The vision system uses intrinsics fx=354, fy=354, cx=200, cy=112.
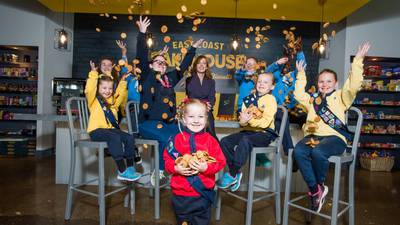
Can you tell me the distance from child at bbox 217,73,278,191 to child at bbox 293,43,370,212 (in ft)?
0.81

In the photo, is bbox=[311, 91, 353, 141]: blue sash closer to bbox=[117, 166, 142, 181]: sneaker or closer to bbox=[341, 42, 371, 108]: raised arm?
bbox=[341, 42, 371, 108]: raised arm

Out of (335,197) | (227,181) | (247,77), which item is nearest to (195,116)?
(227,181)

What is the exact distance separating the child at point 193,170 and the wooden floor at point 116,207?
1015mm

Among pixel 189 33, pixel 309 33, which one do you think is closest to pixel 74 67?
pixel 189 33

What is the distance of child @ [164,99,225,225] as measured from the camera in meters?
1.90

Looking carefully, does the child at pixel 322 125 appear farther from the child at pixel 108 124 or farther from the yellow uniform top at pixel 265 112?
the child at pixel 108 124

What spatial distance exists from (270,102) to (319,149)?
21.3 inches

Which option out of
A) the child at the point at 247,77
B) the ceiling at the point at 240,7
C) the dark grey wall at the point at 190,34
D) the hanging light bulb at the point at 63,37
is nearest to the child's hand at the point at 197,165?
the child at the point at 247,77

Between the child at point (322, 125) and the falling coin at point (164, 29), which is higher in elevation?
the falling coin at point (164, 29)

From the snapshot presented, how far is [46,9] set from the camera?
626 cm

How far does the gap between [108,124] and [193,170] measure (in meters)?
1.37

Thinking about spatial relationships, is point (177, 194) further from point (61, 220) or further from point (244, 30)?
point (244, 30)

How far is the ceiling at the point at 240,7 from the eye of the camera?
5621 mm

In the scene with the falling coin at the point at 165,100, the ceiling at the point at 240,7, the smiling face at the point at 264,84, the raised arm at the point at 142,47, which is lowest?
the falling coin at the point at 165,100
